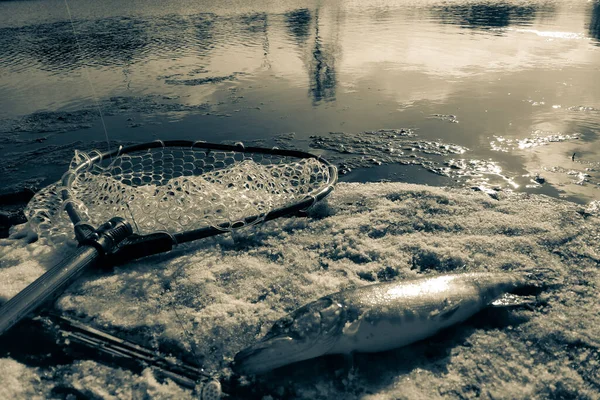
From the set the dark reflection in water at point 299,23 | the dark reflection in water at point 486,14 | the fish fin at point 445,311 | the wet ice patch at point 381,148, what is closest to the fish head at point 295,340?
the fish fin at point 445,311

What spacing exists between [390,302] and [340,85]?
8417 millimetres

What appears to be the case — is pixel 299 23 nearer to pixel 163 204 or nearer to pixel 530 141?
pixel 530 141

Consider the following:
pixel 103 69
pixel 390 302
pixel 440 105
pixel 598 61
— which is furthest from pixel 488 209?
pixel 103 69


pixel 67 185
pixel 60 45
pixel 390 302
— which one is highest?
pixel 60 45

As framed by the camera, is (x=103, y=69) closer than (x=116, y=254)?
No

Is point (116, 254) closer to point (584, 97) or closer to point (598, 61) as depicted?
point (584, 97)

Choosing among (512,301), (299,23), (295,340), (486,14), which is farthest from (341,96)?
(486,14)

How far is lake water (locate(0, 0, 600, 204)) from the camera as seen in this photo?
6.07 m

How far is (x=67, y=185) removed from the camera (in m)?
4.03

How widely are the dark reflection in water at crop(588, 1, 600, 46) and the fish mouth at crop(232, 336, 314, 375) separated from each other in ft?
56.7

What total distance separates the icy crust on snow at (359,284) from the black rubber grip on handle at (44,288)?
293 mm

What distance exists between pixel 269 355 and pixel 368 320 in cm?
72

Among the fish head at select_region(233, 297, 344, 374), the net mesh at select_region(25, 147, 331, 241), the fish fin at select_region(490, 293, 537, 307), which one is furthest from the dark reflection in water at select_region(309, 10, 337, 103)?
the fish head at select_region(233, 297, 344, 374)

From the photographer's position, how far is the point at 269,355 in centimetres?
241
